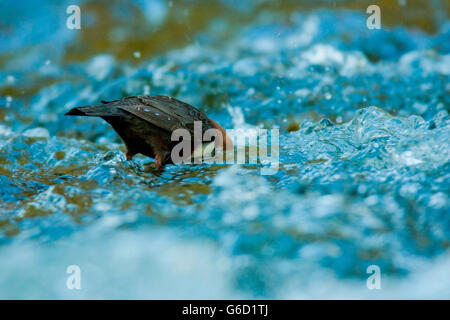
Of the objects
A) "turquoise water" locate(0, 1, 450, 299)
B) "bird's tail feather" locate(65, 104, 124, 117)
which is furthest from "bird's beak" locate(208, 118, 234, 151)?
"bird's tail feather" locate(65, 104, 124, 117)

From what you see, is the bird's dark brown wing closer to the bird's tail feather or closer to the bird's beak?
the bird's tail feather

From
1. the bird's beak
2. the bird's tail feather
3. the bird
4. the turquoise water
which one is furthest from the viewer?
the bird's beak

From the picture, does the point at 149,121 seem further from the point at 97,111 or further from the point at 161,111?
the point at 97,111

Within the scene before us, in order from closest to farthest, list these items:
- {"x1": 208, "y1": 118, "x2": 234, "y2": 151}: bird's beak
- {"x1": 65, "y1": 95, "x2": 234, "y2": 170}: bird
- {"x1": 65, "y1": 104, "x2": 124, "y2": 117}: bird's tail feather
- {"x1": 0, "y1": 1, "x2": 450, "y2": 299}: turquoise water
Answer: {"x1": 0, "y1": 1, "x2": 450, "y2": 299}: turquoise water, {"x1": 65, "y1": 104, "x2": 124, "y2": 117}: bird's tail feather, {"x1": 65, "y1": 95, "x2": 234, "y2": 170}: bird, {"x1": 208, "y1": 118, "x2": 234, "y2": 151}: bird's beak

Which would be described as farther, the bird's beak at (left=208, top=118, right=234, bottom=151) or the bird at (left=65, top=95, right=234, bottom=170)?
the bird's beak at (left=208, top=118, right=234, bottom=151)

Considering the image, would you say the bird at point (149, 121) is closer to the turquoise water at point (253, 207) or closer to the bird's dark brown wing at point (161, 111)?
the bird's dark brown wing at point (161, 111)

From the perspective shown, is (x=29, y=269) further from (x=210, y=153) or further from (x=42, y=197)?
(x=210, y=153)

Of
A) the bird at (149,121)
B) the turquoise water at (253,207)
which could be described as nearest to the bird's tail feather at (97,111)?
the bird at (149,121)

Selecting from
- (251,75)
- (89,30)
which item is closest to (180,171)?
(251,75)
